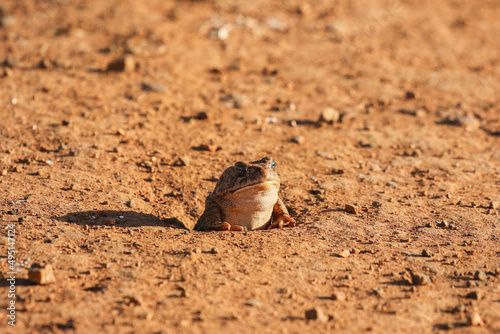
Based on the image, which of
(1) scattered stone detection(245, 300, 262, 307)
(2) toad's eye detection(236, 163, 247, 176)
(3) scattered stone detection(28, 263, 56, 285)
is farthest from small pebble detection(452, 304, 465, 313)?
(3) scattered stone detection(28, 263, 56, 285)

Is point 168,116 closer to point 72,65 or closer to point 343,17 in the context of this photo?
point 72,65

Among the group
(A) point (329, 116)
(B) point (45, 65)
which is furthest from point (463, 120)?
(B) point (45, 65)

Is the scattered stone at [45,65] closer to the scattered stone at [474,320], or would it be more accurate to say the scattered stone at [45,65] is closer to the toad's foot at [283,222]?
the toad's foot at [283,222]

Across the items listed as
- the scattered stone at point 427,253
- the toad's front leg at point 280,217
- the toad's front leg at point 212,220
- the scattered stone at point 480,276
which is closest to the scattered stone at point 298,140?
the toad's front leg at point 280,217

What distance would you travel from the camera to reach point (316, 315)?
169 inches

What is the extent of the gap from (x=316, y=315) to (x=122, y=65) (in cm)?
774

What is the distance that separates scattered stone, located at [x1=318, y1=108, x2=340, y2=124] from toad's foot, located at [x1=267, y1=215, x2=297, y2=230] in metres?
3.17

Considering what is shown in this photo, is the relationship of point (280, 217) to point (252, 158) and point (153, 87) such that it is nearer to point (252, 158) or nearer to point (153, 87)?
point (252, 158)

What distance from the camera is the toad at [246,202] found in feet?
20.5

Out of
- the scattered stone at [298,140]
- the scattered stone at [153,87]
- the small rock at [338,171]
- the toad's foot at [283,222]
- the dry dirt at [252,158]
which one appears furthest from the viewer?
the scattered stone at [153,87]

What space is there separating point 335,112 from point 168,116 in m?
3.06

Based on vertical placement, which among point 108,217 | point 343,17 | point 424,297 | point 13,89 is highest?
point 343,17

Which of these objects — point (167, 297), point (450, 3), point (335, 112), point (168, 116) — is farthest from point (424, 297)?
point (450, 3)

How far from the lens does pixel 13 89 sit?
9523 mm
